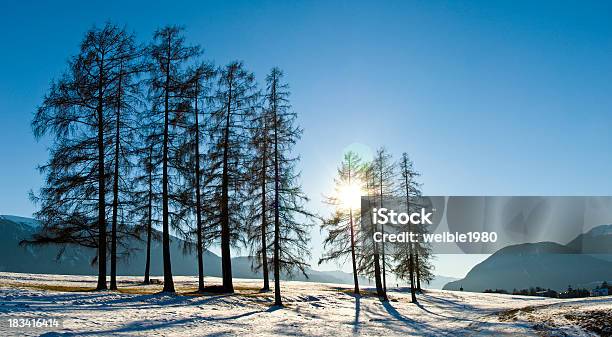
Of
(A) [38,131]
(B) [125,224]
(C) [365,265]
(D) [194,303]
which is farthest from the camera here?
(C) [365,265]

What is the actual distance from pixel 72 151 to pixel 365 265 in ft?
71.9

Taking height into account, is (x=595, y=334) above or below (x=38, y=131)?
below

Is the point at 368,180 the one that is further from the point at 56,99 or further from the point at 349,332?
the point at 56,99

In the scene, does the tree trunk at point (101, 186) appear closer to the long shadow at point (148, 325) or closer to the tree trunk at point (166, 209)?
the tree trunk at point (166, 209)

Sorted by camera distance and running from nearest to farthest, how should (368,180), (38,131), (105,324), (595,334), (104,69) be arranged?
(105,324) < (595,334) < (38,131) < (104,69) < (368,180)

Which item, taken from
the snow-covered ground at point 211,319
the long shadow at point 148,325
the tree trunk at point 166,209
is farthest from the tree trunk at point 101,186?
the long shadow at point 148,325

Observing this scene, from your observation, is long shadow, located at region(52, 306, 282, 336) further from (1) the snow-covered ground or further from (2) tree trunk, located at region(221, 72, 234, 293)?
(2) tree trunk, located at region(221, 72, 234, 293)

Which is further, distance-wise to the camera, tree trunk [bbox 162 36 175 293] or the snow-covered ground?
tree trunk [bbox 162 36 175 293]

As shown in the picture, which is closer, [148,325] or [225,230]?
[148,325]

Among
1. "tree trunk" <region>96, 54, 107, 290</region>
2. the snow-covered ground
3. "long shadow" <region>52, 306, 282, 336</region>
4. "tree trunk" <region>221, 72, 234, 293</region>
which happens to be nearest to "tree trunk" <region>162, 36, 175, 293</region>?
the snow-covered ground

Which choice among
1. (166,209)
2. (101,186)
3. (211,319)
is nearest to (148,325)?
(211,319)

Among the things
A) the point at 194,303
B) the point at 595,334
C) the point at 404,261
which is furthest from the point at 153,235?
the point at 595,334

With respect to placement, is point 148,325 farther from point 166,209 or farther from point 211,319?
point 166,209

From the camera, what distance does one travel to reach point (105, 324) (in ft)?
33.9
